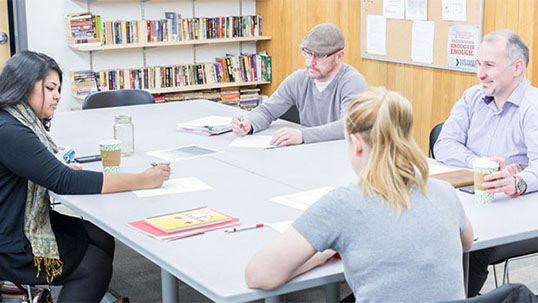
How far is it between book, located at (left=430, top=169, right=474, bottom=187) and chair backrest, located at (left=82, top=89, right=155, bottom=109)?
245 centimetres

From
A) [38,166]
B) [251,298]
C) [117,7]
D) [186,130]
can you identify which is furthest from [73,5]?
[251,298]

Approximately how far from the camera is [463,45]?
4.89 meters

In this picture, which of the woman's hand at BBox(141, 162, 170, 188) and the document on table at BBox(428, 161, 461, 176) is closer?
the woman's hand at BBox(141, 162, 170, 188)

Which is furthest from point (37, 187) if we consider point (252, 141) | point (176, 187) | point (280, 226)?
point (252, 141)

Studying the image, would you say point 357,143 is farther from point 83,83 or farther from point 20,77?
point 83,83

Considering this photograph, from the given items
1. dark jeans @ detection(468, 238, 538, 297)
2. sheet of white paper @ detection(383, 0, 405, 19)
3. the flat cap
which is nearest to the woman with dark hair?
dark jeans @ detection(468, 238, 538, 297)

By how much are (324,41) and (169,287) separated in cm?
194

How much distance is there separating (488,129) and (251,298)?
5.45ft

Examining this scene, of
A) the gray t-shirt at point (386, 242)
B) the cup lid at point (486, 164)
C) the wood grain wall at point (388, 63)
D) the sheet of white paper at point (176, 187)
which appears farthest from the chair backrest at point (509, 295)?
the wood grain wall at point (388, 63)

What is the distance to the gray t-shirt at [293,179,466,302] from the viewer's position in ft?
5.49

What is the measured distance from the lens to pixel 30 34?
5.92 metres

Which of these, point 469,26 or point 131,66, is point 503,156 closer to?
point 469,26

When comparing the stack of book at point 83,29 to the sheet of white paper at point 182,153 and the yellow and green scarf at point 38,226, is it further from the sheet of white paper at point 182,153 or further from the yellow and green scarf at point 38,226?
the yellow and green scarf at point 38,226

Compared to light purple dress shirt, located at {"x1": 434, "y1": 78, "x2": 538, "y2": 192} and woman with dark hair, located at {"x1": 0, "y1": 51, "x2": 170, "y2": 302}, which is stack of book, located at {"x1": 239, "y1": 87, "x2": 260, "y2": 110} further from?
woman with dark hair, located at {"x1": 0, "y1": 51, "x2": 170, "y2": 302}
